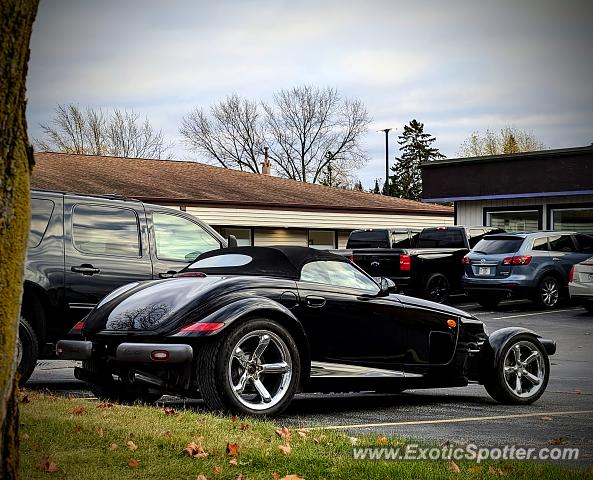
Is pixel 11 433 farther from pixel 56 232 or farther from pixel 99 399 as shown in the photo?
pixel 56 232

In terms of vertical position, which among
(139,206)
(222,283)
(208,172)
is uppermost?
(208,172)

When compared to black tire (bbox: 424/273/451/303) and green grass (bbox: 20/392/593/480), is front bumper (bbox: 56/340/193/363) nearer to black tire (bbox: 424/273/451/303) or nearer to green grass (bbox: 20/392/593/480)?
green grass (bbox: 20/392/593/480)

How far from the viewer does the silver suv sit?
25.4m

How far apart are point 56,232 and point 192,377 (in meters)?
3.42

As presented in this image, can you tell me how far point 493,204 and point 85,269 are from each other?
24010mm

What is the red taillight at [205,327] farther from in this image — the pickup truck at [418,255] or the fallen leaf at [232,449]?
the pickup truck at [418,255]

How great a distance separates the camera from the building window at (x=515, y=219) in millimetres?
32625

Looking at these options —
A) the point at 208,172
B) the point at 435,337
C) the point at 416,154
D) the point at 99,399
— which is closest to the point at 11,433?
the point at 99,399

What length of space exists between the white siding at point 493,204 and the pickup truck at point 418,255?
14.0 ft

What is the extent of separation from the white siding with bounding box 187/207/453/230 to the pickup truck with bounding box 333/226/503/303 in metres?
8.78

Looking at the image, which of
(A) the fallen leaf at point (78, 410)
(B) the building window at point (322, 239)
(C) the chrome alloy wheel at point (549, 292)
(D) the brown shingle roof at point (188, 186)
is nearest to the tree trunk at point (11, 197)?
(A) the fallen leaf at point (78, 410)

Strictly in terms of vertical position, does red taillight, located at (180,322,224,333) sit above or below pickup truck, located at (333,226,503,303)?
below

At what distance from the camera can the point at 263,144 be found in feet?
248

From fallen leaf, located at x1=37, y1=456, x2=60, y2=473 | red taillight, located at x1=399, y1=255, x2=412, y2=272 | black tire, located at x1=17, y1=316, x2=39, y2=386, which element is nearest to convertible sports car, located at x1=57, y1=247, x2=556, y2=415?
black tire, located at x1=17, y1=316, x2=39, y2=386
